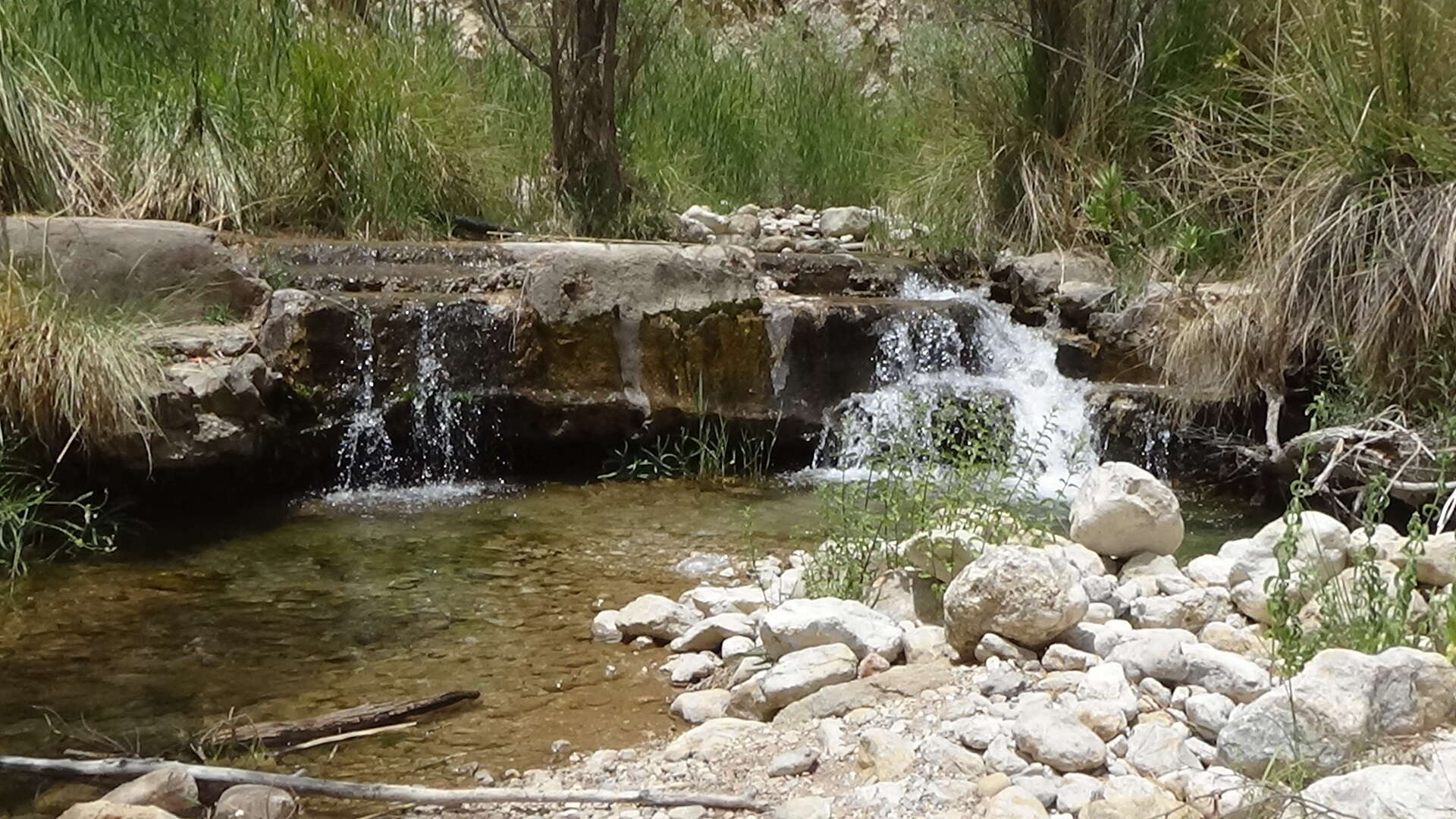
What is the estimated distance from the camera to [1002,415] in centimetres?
408

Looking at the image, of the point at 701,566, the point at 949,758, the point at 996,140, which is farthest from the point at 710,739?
the point at 996,140

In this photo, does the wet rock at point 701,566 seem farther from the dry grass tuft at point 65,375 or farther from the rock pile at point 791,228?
the rock pile at point 791,228

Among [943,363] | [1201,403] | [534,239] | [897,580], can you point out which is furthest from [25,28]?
[1201,403]

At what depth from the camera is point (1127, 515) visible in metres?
3.01

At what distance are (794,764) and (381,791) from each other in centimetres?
68

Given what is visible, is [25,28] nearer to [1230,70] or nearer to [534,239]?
[534,239]

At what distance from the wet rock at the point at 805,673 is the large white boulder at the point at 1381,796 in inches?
40.6

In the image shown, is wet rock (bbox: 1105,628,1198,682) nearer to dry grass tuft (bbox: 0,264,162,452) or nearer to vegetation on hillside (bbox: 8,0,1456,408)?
vegetation on hillside (bbox: 8,0,1456,408)

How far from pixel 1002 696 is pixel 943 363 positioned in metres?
3.23

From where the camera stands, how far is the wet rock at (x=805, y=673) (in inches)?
99.2

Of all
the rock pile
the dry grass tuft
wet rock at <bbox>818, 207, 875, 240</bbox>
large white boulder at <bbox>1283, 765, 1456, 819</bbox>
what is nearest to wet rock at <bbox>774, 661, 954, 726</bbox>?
large white boulder at <bbox>1283, 765, 1456, 819</bbox>

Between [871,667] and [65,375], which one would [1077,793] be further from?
[65,375]

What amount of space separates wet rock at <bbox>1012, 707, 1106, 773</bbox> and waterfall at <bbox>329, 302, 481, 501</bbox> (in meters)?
3.09

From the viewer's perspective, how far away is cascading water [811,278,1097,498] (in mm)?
4938
